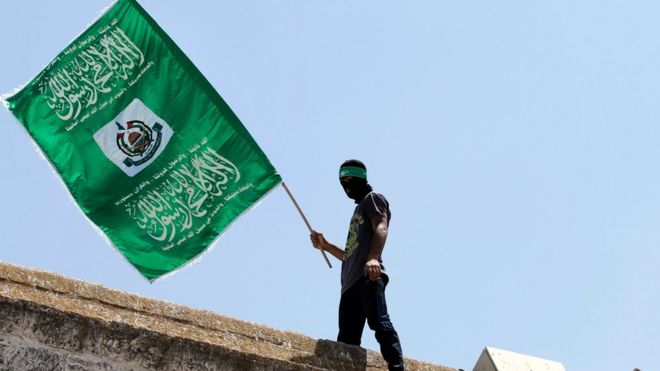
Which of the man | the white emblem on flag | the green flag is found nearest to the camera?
the man

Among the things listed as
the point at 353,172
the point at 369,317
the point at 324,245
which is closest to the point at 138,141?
the point at 324,245

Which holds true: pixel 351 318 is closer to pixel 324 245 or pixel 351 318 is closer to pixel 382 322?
pixel 382 322

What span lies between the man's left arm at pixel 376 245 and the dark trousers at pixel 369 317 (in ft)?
0.24

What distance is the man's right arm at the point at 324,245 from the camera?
25.9 feet

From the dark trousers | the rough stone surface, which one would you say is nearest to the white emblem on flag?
the dark trousers

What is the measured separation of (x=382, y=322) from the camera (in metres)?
6.54

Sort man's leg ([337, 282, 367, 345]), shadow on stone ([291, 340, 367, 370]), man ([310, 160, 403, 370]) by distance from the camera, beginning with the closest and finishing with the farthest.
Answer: shadow on stone ([291, 340, 367, 370]) → man ([310, 160, 403, 370]) → man's leg ([337, 282, 367, 345])

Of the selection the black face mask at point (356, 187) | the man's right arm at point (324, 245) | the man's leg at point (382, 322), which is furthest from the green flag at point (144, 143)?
the man's leg at point (382, 322)

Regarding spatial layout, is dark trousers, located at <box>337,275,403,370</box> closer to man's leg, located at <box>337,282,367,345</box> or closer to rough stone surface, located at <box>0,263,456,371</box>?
man's leg, located at <box>337,282,367,345</box>

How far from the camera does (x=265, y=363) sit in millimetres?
5734

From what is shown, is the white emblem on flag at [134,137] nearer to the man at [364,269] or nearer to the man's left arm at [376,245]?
the man at [364,269]

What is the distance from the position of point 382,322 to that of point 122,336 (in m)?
1.79

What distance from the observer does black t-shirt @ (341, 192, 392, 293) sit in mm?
6945

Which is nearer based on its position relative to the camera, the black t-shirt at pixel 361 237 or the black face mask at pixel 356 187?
the black t-shirt at pixel 361 237
